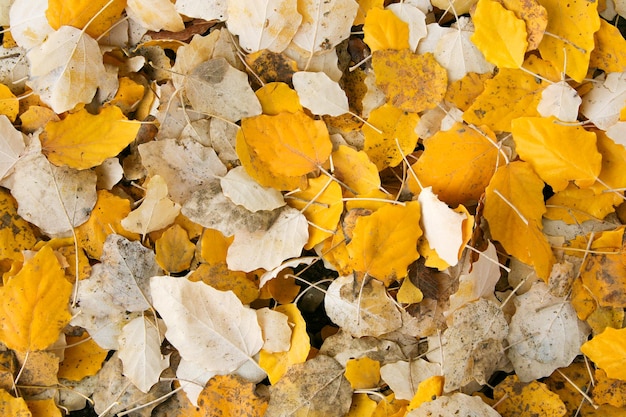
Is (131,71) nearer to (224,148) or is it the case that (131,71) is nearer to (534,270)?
(224,148)

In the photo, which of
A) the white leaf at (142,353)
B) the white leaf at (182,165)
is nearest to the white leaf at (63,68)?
the white leaf at (182,165)

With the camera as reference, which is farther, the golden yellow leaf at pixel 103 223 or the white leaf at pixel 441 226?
the golden yellow leaf at pixel 103 223

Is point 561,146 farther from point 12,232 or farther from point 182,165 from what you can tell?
point 12,232

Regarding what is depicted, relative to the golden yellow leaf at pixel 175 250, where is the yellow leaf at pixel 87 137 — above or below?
above

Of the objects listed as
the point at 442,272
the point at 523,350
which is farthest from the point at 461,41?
the point at 523,350

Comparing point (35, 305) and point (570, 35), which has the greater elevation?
point (570, 35)

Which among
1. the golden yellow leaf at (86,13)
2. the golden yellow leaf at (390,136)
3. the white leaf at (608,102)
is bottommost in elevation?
the golden yellow leaf at (390,136)

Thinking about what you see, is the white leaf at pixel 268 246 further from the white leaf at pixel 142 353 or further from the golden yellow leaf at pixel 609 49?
the golden yellow leaf at pixel 609 49

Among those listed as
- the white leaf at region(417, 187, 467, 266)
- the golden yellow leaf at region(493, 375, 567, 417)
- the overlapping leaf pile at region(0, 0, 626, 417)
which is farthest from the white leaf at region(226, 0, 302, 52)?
the golden yellow leaf at region(493, 375, 567, 417)

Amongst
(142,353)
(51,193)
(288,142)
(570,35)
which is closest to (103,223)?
(51,193)
